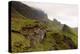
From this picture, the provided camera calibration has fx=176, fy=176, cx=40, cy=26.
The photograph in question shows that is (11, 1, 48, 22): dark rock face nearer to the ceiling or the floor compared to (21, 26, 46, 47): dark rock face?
nearer to the ceiling

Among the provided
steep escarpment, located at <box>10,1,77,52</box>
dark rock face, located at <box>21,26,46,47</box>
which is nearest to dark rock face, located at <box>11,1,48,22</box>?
steep escarpment, located at <box>10,1,77,52</box>

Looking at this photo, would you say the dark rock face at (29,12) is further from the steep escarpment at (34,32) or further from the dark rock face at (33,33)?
the dark rock face at (33,33)

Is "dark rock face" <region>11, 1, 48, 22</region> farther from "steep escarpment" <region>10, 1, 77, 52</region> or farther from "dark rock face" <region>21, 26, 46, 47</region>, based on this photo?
"dark rock face" <region>21, 26, 46, 47</region>

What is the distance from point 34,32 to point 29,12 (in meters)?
0.25

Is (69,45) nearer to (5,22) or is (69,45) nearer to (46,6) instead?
(46,6)

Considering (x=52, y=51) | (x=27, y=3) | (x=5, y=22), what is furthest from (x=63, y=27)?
(x=5, y=22)

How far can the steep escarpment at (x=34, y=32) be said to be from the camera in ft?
6.65

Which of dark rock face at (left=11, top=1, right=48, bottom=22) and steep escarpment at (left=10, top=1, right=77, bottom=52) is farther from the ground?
dark rock face at (left=11, top=1, right=48, bottom=22)

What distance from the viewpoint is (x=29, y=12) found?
2.09 meters

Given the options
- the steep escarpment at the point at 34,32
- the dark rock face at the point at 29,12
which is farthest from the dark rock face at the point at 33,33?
the dark rock face at the point at 29,12

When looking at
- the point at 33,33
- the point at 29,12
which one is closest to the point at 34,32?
the point at 33,33

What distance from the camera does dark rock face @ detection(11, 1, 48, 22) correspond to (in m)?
2.05

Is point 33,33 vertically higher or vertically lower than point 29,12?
lower

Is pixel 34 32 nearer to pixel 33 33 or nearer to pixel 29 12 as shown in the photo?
pixel 33 33
